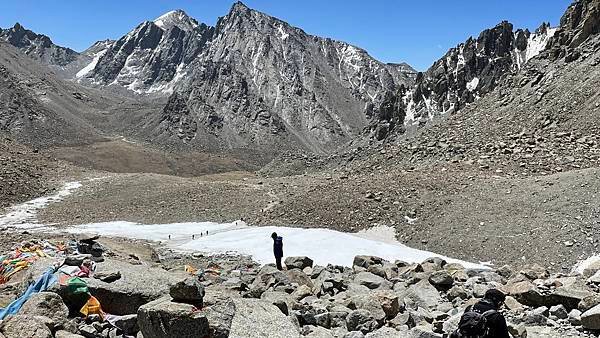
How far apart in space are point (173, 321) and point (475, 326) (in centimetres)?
415

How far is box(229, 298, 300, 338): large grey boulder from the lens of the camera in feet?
27.3

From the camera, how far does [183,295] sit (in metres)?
8.16

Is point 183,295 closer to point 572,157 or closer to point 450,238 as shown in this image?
point 450,238

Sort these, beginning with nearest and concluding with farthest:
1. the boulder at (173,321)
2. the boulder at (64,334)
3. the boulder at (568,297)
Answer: the boulder at (64,334)
the boulder at (173,321)
the boulder at (568,297)

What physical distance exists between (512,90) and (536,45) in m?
45.6

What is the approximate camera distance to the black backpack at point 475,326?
19.2 ft

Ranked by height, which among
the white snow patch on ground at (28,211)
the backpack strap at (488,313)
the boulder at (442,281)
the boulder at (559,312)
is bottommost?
the white snow patch on ground at (28,211)

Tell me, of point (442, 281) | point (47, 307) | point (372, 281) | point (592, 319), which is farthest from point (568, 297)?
point (47, 307)

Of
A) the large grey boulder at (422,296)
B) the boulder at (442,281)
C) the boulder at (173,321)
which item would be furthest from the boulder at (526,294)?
the boulder at (173,321)

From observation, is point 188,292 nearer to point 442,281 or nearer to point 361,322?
point 361,322

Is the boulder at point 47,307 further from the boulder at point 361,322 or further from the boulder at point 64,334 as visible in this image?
the boulder at point 361,322

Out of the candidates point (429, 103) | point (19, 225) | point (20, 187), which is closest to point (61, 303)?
point (19, 225)

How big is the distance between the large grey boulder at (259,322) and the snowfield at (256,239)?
10551mm

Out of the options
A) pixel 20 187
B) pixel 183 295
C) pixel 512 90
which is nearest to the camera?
pixel 183 295
